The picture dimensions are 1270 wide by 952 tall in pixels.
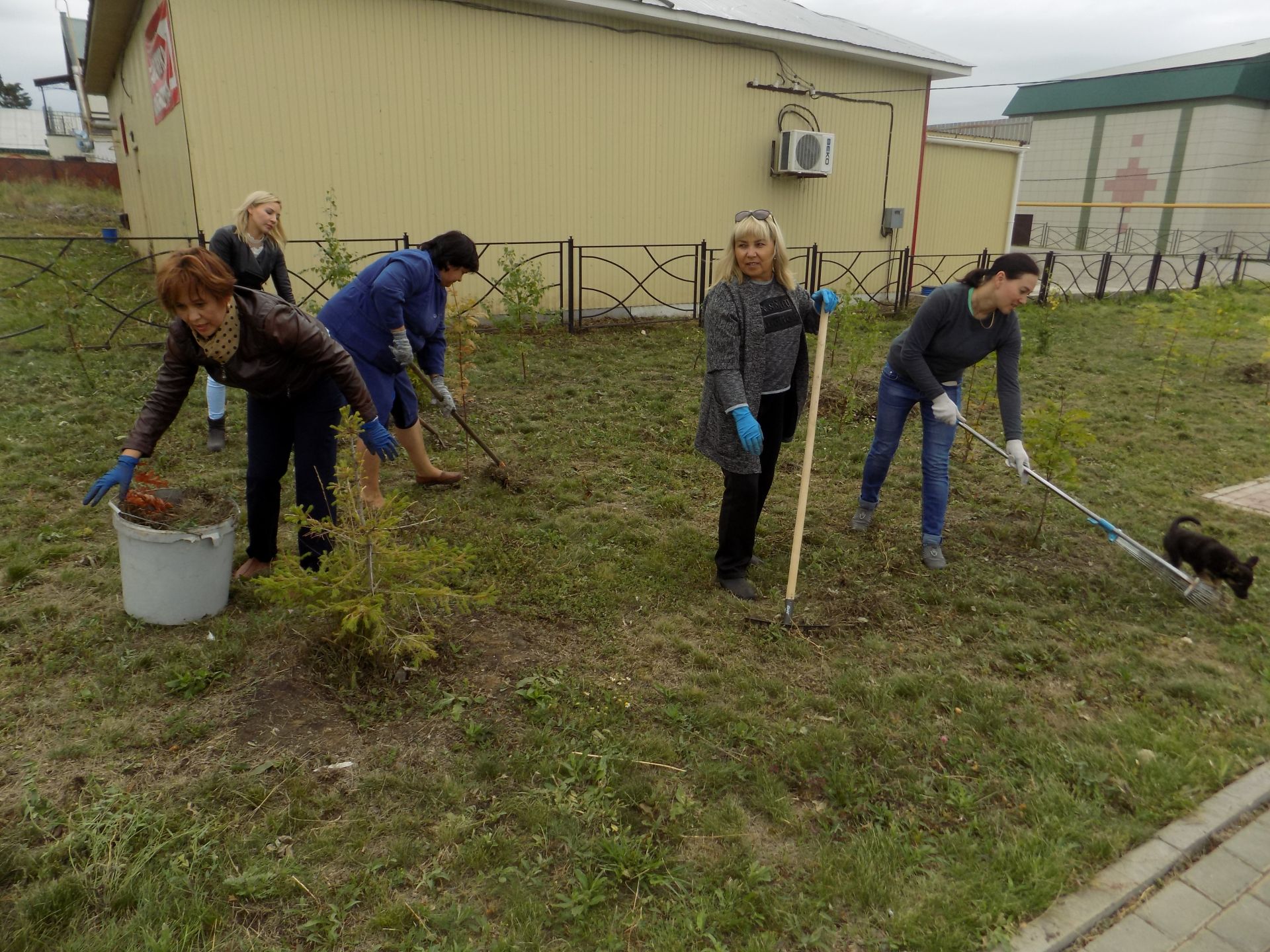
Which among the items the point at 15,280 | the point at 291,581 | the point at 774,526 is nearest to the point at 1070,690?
the point at 774,526

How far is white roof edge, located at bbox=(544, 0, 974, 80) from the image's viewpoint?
10.1m

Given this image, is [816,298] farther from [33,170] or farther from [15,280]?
[33,170]

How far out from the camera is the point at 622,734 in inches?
108

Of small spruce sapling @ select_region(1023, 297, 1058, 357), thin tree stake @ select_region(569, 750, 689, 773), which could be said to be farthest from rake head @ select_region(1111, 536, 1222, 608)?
small spruce sapling @ select_region(1023, 297, 1058, 357)

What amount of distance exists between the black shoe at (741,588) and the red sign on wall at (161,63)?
7791 mm

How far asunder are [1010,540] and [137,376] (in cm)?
695

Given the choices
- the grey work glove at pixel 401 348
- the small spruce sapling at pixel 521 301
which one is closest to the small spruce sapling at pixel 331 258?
the small spruce sapling at pixel 521 301

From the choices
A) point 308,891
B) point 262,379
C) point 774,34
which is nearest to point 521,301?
point 262,379

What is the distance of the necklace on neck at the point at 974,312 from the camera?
3785 millimetres

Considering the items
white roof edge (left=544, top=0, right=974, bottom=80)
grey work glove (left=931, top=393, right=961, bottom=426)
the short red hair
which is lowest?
grey work glove (left=931, top=393, right=961, bottom=426)

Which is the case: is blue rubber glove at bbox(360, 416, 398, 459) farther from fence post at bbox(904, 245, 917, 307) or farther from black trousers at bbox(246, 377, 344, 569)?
fence post at bbox(904, 245, 917, 307)

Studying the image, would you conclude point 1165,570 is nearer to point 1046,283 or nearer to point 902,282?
point 902,282

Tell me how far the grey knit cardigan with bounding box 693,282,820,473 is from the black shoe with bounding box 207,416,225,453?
3.52 m

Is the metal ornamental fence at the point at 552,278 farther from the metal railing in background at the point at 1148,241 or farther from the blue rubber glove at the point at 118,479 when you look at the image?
the metal railing in background at the point at 1148,241
